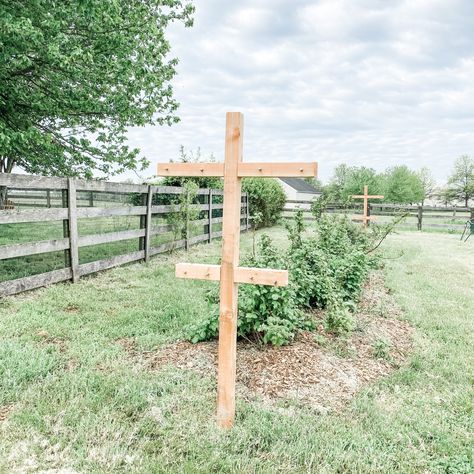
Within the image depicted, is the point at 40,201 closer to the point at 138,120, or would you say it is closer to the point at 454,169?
the point at 138,120

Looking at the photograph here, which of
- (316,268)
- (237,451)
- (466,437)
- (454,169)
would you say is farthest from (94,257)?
(454,169)

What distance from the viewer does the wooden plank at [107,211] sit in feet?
19.9

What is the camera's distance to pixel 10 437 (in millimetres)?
2168

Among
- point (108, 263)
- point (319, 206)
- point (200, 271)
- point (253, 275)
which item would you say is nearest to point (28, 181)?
point (108, 263)

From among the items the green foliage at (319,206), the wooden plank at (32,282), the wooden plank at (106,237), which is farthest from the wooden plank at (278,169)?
the green foliage at (319,206)

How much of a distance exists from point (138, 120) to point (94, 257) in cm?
309

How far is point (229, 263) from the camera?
2314mm

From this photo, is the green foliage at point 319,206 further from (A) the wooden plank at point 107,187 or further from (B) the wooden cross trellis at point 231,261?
(B) the wooden cross trellis at point 231,261

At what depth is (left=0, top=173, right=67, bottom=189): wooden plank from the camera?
477 cm

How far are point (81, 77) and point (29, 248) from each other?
3.43 m

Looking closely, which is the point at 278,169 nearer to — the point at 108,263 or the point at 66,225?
the point at 66,225

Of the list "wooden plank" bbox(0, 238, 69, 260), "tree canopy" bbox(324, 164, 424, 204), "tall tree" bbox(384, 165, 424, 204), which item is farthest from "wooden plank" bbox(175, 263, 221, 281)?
"tall tree" bbox(384, 165, 424, 204)

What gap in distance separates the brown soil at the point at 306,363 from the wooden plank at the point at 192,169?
60.2 inches

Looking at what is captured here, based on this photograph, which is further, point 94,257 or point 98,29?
point 94,257
